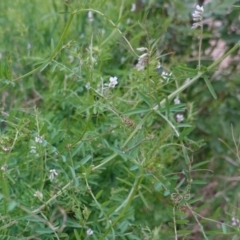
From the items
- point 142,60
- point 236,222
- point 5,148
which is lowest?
point 236,222

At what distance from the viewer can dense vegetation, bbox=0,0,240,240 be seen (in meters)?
1.01

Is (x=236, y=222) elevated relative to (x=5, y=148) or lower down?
lower down

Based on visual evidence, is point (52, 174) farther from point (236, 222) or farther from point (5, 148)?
point (236, 222)

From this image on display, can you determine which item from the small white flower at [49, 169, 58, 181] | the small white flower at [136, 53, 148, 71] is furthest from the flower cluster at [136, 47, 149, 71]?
the small white flower at [49, 169, 58, 181]

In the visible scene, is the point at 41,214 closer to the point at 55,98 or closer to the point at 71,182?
the point at 71,182

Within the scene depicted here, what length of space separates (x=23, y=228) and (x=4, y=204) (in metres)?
0.12

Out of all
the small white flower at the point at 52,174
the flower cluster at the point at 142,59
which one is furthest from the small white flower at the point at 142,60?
the small white flower at the point at 52,174

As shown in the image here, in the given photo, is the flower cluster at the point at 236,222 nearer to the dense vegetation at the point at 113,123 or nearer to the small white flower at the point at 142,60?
the dense vegetation at the point at 113,123

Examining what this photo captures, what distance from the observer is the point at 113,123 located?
3.82 feet

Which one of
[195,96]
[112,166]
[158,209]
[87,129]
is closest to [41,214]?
[87,129]

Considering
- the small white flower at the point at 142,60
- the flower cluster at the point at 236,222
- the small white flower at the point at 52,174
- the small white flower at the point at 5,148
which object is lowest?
the flower cluster at the point at 236,222

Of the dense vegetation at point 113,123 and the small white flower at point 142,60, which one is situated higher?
the small white flower at point 142,60

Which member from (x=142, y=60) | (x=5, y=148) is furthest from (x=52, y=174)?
(x=142, y=60)

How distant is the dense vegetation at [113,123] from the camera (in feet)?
3.30
